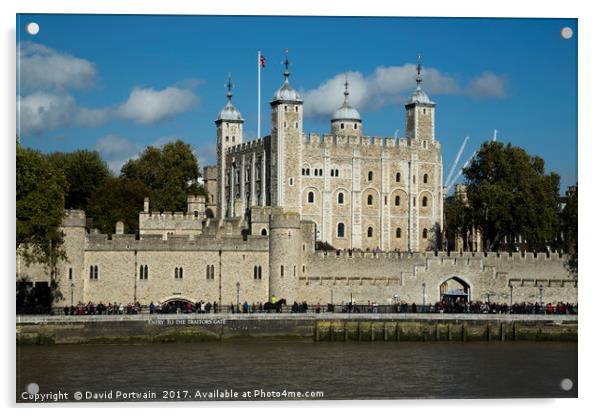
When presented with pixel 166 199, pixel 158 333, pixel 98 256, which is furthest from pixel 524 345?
pixel 166 199

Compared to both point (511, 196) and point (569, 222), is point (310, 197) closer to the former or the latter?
point (511, 196)

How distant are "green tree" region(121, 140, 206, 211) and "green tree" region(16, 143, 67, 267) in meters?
32.8

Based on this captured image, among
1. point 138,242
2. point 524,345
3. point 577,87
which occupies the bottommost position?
point 524,345

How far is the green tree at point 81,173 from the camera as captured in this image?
82812 mm

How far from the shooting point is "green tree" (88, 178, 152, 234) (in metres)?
74.8

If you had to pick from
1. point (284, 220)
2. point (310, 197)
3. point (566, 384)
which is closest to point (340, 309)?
point (284, 220)

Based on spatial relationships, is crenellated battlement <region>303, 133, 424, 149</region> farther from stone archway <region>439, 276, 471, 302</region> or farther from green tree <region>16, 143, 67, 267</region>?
green tree <region>16, 143, 67, 267</region>

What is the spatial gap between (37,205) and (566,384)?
22606 millimetres

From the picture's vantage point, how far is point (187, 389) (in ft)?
121

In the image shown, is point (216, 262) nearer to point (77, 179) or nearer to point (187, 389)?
point (187, 389)

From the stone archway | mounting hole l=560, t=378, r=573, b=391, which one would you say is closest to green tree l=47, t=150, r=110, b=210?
the stone archway

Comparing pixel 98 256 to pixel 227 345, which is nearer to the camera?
pixel 227 345

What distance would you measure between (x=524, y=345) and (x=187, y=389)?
18.3 m

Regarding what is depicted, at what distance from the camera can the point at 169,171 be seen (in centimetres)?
8938
